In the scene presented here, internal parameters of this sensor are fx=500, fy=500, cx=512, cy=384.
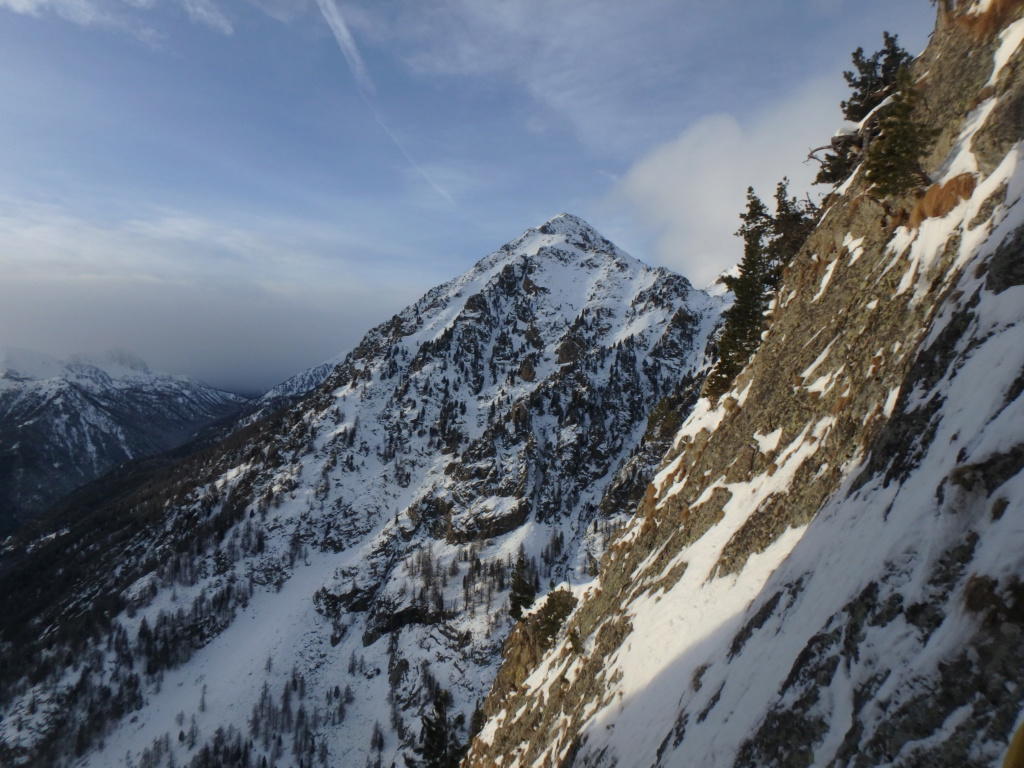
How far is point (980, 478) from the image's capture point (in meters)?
7.26

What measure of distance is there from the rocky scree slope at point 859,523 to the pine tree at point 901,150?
0.77m

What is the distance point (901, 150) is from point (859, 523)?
55.0ft

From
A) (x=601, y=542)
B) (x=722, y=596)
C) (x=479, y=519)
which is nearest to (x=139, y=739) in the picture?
(x=479, y=519)

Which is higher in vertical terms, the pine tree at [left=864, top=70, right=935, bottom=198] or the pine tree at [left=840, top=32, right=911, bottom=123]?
the pine tree at [left=840, top=32, right=911, bottom=123]

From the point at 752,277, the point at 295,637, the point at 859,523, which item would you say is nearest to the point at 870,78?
the point at 752,277

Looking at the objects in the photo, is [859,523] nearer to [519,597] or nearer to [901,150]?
[901,150]

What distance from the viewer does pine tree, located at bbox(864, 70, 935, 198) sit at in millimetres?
19453

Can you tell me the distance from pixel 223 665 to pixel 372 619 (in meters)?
43.3

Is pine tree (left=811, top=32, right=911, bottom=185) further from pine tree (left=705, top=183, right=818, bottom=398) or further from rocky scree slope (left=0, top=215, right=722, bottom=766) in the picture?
rocky scree slope (left=0, top=215, right=722, bottom=766)

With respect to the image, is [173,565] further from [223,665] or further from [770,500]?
[770,500]

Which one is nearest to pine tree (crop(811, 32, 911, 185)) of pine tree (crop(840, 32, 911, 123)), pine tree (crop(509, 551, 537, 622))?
pine tree (crop(840, 32, 911, 123))

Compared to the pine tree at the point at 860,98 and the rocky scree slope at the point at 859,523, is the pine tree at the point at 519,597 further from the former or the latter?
the pine tree at the point at 860,98

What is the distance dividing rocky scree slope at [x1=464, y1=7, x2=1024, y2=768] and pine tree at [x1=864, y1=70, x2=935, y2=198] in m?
0.77

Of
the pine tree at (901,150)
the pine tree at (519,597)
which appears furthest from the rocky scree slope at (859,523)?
the pine tree at (519,597)
